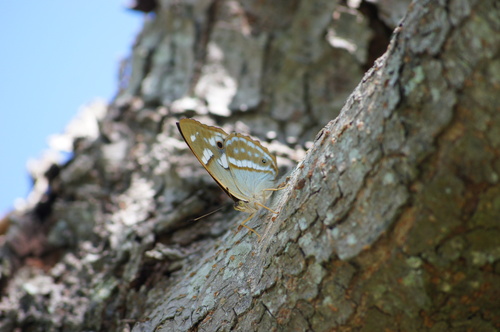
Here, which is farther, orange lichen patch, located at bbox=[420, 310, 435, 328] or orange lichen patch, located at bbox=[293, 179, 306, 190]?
orange lichen patch, located at bbox=[293, 179, 306, 190]

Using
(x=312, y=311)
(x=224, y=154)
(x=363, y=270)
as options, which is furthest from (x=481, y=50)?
(x=224, y=154)

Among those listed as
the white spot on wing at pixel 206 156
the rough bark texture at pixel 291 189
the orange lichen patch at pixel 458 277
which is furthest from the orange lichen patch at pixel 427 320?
the white spot on wing at pixel 206 156

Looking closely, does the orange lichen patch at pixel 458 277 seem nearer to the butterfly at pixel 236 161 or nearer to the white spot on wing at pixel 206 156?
the butterfly at pixel 236 161

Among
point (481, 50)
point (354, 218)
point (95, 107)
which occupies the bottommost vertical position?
point (354, 218)

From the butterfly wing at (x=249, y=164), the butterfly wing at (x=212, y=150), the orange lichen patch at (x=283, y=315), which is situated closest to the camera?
the orange lichen patch at (x=283, y=315)

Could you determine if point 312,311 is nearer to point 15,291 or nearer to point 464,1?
point 464,1

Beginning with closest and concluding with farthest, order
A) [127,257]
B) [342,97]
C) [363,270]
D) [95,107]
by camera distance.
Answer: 1. [363,270]
2. [127,257]
3. [342,97]
4. [95,107]

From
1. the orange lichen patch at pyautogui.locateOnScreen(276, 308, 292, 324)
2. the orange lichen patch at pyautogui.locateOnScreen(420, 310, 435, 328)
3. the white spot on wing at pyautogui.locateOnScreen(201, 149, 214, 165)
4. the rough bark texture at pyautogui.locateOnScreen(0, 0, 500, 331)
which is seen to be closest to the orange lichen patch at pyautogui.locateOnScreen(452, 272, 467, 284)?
the rough bark texture at pyautogui.locateOnScreen(0, 0, 500, 331)

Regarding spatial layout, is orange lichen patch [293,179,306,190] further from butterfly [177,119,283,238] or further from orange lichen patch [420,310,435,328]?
butterfly [177,119,283,238]
